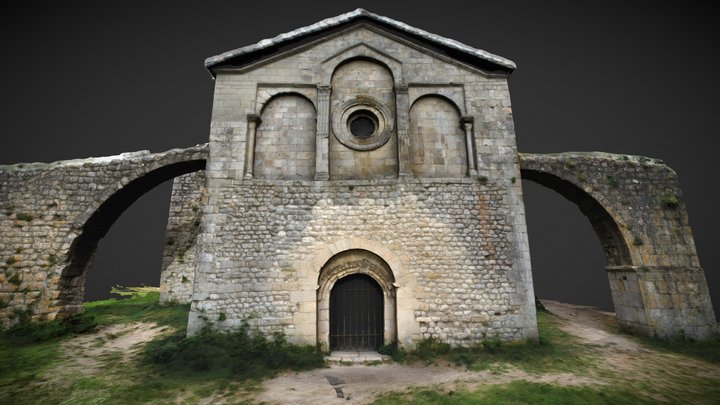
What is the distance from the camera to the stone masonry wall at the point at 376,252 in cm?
816

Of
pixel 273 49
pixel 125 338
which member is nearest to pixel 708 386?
pixel 273 49

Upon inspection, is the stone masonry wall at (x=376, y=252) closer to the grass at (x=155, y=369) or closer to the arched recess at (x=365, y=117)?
the grass at (x=155, y=369)

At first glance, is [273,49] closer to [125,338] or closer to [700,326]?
[125,338]

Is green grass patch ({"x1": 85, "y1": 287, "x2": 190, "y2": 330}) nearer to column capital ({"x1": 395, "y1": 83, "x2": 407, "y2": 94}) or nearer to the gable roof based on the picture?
the gable roof

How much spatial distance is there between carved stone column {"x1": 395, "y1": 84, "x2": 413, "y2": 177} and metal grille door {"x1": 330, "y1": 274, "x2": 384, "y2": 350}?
10.2ft

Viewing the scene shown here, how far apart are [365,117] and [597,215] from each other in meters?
7.89

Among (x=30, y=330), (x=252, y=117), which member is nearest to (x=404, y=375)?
(x=252, y=117)

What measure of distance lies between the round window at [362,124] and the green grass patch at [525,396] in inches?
265

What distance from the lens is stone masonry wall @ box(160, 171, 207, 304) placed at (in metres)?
14.0

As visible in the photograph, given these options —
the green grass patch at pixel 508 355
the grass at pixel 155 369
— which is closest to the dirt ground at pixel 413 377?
the green grass patch at pixel 508 355

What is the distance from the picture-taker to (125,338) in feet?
31.1

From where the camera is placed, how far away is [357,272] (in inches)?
339

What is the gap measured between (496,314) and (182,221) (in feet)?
43.3

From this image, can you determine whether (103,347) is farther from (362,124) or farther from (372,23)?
(372,23)
